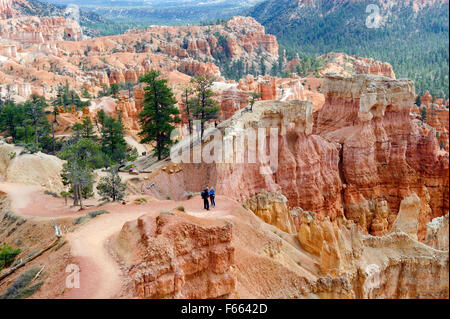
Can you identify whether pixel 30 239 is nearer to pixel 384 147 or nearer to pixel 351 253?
pixel 351 253

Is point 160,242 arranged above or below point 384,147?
above

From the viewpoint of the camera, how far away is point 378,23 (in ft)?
379

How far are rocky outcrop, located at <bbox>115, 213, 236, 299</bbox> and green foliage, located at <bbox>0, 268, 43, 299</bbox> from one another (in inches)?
99.9

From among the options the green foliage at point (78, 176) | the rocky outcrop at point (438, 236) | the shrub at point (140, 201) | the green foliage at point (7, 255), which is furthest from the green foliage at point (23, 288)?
the rocky outcrop at point (438, 236)

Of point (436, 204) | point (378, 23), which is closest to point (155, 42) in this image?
point (378, 23)

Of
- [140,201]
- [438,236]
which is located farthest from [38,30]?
[438,236]

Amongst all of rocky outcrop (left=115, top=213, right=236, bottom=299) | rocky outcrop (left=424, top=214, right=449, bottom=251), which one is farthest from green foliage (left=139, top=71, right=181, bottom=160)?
rocky outcrop (left=115, top=213, right=236, bottom=299)

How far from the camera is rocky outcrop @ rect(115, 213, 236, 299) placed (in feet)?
36.6

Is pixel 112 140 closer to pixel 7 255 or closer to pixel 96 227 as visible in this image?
pixel 7 255

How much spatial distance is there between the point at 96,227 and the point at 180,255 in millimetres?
4933

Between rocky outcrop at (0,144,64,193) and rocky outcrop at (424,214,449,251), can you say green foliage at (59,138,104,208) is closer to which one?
rocky outcrop at (0,144,64,193)

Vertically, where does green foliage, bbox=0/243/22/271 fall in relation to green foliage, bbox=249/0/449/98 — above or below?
→ below

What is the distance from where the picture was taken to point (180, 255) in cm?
1187
